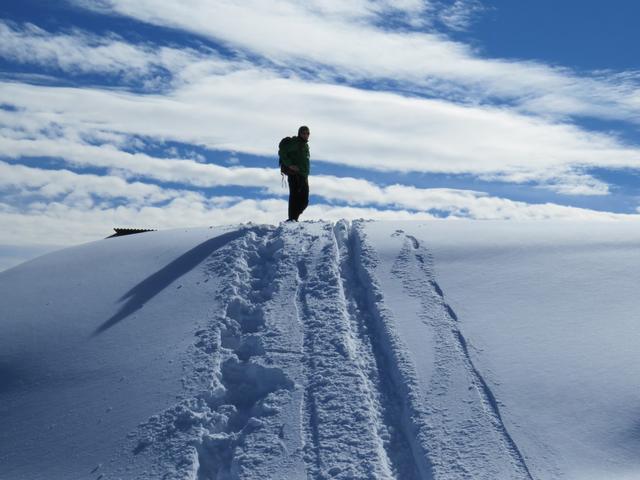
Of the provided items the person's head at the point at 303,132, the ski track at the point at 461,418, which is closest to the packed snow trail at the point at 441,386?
the ski track at the point at 461,418

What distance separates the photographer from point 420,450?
6031 mm

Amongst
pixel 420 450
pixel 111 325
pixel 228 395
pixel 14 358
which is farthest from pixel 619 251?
pixel 14 358

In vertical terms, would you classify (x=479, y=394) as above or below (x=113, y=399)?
above

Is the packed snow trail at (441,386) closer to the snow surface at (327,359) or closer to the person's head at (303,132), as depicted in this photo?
the snow surface at (327,359)

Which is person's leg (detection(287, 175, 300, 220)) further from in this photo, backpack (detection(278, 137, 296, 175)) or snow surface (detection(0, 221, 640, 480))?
snow surface (detection(0, 221, 640, 480))

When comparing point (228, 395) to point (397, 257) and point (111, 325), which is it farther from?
point (397, 257)

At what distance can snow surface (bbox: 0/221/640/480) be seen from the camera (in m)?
6.10

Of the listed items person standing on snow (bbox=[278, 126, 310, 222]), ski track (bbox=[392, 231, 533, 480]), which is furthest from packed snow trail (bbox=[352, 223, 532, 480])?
person standing on snow (bbox=[278, 126, 310, 222])

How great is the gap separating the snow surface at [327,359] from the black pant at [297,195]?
1.01 meters

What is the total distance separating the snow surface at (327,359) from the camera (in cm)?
610

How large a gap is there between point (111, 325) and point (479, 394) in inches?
151

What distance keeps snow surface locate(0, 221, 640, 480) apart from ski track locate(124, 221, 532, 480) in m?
0.02

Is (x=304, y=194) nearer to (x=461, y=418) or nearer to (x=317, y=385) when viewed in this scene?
(x=317, y=385)

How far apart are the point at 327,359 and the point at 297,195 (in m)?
4.18
